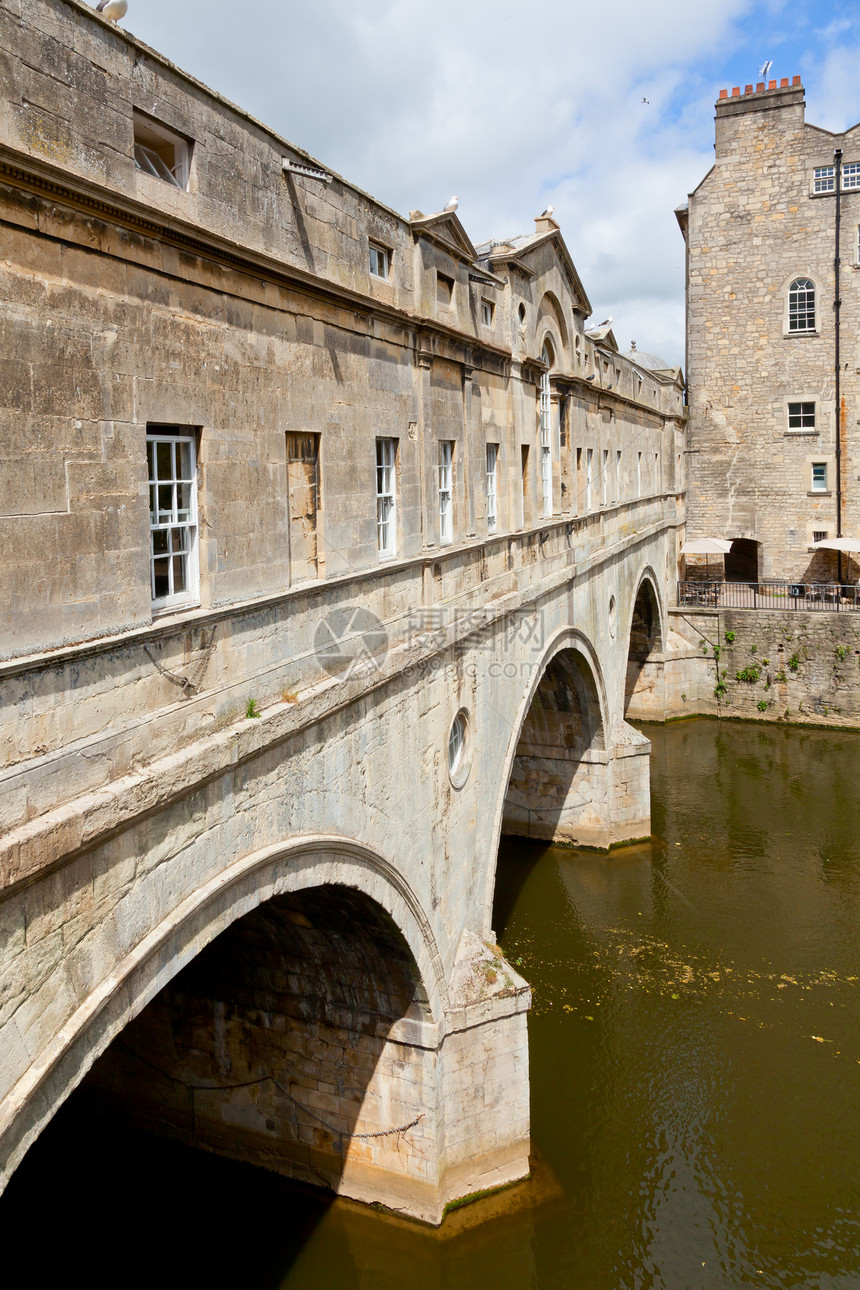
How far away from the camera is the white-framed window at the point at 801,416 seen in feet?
105

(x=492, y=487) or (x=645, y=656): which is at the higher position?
(x=492, y=487)

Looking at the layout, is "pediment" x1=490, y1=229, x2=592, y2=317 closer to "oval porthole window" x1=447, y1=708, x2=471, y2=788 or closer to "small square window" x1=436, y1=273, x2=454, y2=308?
"small square window" x1=436, y1=273, x2=454, y2=308

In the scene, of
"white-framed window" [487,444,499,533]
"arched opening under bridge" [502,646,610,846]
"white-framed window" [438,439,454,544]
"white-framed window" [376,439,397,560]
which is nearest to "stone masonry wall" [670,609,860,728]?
"arched opening under bridge" [502,646,610,846]

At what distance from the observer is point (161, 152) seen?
6180 millimetres

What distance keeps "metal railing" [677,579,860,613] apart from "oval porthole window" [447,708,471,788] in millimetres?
20694

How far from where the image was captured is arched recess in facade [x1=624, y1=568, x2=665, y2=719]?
2964 centimetres

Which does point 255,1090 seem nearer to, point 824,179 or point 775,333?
point 775,333

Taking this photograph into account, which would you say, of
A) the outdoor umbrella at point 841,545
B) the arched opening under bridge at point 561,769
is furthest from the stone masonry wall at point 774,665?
A: the arched opening under bridge at point 561,769

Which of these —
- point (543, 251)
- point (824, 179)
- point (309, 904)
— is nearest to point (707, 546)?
point (824, 179)

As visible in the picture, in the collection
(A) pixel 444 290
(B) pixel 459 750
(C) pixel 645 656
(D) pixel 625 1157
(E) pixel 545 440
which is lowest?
(D) pixel 625 1157

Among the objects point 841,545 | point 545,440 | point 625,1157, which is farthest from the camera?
point 841,545

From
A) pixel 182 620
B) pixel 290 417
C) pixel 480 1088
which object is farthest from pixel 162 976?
pixel 480 1088

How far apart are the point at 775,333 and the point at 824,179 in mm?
4702

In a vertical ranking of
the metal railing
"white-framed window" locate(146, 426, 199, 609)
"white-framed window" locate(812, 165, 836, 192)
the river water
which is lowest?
the river water
